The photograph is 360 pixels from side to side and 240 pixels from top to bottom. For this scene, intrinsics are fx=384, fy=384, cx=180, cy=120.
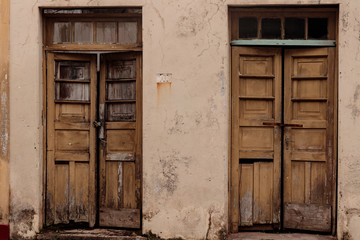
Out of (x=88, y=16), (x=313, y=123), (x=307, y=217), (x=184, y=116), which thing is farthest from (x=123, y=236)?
(x=88, y=16)

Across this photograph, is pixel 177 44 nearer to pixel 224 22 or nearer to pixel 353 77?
pixel 224 22

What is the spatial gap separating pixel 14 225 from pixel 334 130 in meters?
4.26

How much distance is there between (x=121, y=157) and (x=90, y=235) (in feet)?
3.48

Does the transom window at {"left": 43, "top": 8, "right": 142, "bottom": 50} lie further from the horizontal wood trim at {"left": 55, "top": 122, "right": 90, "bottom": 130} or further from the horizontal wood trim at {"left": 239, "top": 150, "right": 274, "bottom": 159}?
the horizontal wood trim at {"left": 239, "top": 150, "right": 274, "bottom": 159}

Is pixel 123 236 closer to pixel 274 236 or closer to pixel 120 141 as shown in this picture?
pixel 120 141

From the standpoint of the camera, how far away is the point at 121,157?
16.8 ft

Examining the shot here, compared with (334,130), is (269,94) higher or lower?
higher

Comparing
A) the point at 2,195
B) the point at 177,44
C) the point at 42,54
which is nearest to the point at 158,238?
the point at 2,195

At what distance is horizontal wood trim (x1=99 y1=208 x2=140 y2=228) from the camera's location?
5.06 metres

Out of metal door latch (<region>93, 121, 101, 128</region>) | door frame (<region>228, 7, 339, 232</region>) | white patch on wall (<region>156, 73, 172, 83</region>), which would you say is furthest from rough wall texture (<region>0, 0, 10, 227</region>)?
door frame (<region>228, 7, 339, 232</region>)

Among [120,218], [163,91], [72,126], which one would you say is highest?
[163,91]

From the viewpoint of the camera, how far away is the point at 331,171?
485 cm

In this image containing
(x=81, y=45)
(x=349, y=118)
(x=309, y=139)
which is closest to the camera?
(x=349, y=118)

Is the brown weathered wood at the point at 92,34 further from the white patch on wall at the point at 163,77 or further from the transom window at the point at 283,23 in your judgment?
the transom window at the point at 283,23
